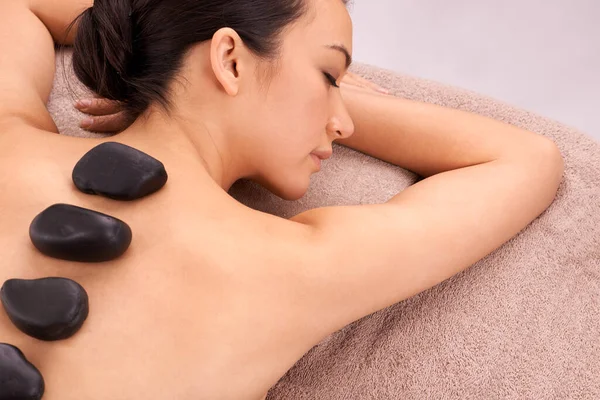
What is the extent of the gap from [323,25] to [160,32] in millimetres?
266

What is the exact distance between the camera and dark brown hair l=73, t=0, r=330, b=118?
99 cm

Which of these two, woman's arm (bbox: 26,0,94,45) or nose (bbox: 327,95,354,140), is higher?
woman's arm (bbox: 26,0,94,45)

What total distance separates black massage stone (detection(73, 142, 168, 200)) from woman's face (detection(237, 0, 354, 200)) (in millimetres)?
238

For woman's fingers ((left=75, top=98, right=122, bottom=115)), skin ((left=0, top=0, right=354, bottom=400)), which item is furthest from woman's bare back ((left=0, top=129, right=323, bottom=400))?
woman's fingers ((left=75, top=98, right=122, bottom=115))

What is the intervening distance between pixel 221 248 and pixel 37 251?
24 cm

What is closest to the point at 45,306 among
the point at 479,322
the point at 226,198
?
the point at 226,198

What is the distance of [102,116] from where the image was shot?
4.14 ft

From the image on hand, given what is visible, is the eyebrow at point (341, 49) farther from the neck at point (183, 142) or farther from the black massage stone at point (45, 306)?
the black massage stone at point (45, 306)

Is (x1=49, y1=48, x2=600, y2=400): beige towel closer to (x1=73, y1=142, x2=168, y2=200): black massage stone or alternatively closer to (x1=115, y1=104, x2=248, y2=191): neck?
(x1=115, y1=104, x2=248, y2=191): neck

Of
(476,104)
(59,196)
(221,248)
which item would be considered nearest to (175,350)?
(221,248)

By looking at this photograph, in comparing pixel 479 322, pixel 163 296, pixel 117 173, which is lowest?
pixel 479 322

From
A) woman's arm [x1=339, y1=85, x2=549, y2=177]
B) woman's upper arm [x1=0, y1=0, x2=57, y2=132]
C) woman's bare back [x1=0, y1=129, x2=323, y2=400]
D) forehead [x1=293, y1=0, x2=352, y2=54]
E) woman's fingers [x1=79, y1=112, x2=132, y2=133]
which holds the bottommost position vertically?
woman's arm [x1=339, y1=85, x2=549, y2=177]

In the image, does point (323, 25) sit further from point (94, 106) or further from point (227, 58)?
point (94, 106)

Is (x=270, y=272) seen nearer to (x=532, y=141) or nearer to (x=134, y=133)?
(x=134, y=133)
